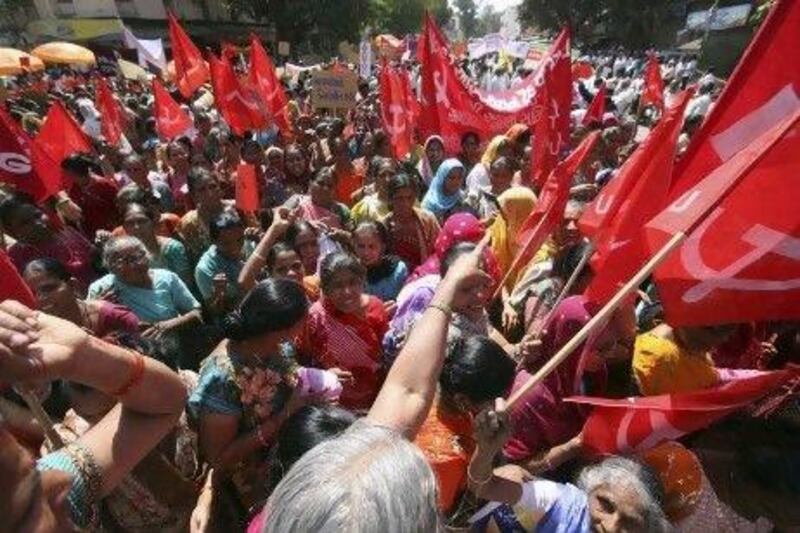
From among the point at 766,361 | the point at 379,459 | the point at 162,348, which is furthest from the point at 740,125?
the point at 162,348

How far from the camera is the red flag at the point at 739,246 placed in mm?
1505

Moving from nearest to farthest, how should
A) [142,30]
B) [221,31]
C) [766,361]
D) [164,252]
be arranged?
[766,361], [164,252], [142,30], [221,31]

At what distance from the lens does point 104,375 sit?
1236 millimetres

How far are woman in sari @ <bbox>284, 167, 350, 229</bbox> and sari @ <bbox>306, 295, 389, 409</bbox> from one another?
1610 mm

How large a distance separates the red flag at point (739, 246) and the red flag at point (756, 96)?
2.5 inches

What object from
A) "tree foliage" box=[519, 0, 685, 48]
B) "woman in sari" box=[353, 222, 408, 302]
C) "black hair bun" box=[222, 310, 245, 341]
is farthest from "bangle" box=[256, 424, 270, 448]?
"tree foliage" box=[519, 0, 685, 48]

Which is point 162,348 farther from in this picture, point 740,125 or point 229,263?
point 740,125

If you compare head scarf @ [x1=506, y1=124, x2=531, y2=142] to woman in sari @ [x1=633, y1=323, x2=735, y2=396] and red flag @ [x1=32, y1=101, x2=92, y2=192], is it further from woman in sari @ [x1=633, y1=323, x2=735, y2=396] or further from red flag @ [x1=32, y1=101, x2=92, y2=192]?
woman in sari @ [x1=633, y1=323, x2=735, y2=396]

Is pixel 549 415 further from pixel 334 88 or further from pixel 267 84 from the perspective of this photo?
pixel 267 84

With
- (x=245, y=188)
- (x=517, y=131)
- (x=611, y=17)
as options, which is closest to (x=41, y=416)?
(x=245, y=188)

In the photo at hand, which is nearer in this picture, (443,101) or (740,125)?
(740,125)

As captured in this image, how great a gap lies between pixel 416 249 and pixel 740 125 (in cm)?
253

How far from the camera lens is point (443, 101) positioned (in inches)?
231

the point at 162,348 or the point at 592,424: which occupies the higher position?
the point at 592,424
